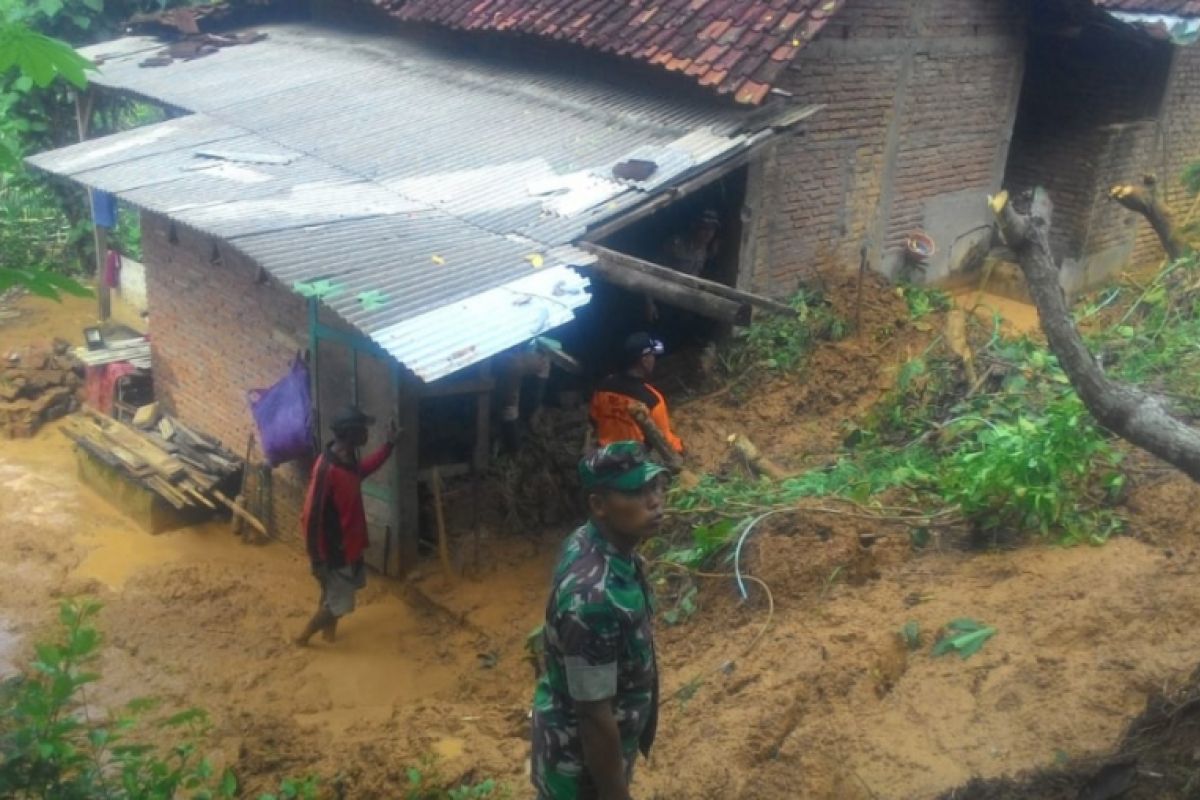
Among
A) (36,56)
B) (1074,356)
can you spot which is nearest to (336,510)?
(36,56)

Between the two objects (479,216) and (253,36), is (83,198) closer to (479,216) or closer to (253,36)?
(253,36)

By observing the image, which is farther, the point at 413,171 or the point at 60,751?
the point at 413,171

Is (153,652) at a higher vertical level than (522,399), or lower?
lower

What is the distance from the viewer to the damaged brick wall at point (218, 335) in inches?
323

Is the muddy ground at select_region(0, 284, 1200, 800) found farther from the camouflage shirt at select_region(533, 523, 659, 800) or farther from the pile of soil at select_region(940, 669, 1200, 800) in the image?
the camouflage shirt at select_region(533, 523, 659, 800)

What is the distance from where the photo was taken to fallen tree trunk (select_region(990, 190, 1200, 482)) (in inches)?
131

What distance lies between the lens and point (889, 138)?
9.54 m

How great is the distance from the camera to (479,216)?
7.21 metres

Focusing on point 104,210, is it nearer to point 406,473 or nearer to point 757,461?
point 406,473

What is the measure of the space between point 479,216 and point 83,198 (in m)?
9.72

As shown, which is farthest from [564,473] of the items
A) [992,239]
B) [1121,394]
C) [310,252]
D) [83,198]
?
[83,198]

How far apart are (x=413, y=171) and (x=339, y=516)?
288 cm

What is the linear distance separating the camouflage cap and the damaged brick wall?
17.0 ft

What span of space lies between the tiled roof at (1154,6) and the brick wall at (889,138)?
5.68 feet
